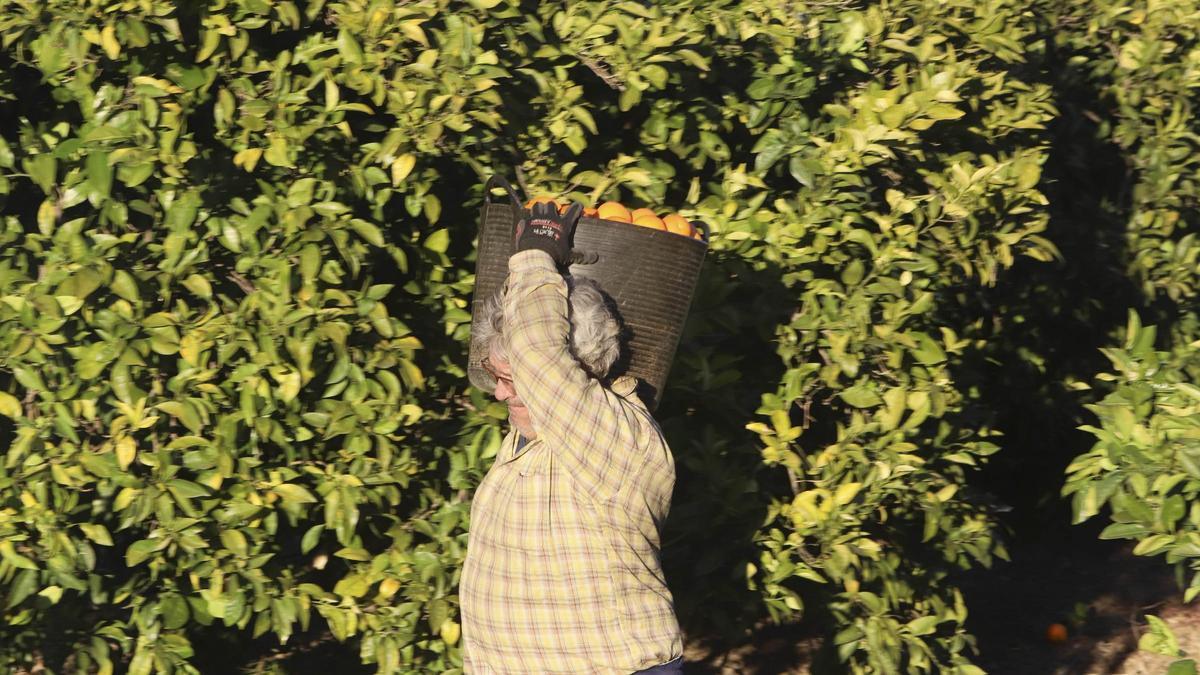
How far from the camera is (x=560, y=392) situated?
265 centimetres

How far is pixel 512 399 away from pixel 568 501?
26 centimetres

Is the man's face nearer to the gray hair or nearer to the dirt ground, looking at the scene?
the gray hair

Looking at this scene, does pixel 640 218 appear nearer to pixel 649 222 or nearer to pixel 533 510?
pixel 649 222

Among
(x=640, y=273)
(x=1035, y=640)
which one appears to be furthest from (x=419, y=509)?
(x=1035, y=640)

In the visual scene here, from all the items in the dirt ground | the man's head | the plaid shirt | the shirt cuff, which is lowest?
the dirt ground

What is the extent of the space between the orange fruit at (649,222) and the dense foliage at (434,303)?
434 millimetres

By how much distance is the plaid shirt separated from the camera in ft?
8.72

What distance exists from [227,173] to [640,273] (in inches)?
41.9

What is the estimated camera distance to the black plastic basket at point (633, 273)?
2.87 m

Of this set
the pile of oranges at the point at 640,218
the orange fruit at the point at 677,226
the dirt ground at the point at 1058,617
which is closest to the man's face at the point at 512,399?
the pile of oranges at the point at 640,218

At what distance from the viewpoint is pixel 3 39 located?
3.10m

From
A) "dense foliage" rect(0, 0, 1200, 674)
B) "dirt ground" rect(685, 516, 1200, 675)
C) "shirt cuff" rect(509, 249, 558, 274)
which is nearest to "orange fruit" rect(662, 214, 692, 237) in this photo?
"shirt cuff" rect(509, 249, 558, 274)

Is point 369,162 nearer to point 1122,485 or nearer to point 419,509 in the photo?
point 419,509

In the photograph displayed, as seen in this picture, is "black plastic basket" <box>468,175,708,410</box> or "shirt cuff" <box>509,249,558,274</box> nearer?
"shirt cuff" <box>509,249,558,274</box>
